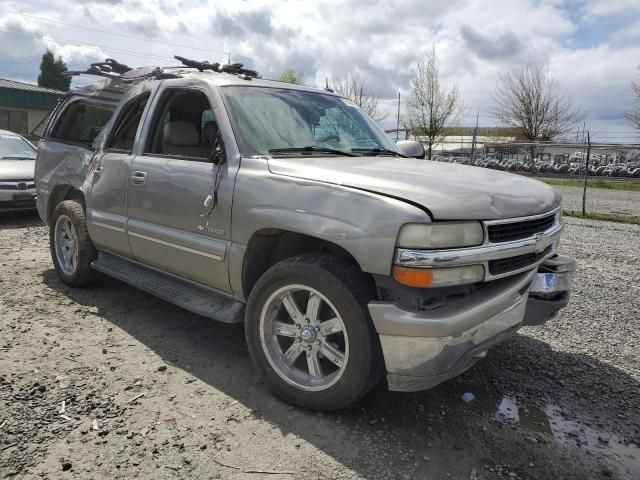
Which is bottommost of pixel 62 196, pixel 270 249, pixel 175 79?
pixel 270 249

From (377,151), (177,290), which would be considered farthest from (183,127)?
(377,151)

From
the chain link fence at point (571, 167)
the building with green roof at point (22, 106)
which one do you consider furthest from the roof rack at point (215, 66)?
the building with green roof at point (22, 106)

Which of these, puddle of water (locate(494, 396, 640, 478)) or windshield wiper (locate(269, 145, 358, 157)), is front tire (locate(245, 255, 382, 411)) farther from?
puddle of water (locate(494, 396, 640, 478))

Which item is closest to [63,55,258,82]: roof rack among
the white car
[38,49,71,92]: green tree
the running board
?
the running board

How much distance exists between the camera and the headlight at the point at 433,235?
2.40 meters

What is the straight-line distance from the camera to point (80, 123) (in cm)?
510

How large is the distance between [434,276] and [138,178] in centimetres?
249

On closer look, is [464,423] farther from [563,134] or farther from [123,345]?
[563,134]

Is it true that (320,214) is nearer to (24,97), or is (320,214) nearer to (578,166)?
(578,166)

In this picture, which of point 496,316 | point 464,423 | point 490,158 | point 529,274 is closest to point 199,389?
point 464,423

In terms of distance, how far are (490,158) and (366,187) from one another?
3507 cm

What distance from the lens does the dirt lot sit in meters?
2.46

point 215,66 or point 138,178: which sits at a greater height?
point 215,66

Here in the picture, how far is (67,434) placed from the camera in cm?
262
